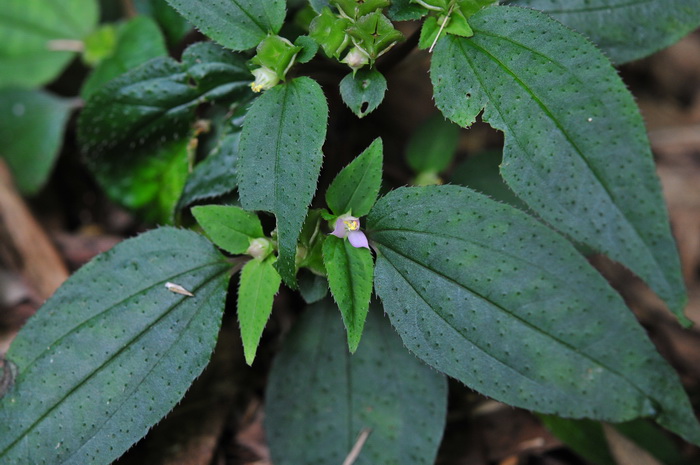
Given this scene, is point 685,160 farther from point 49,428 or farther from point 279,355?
point 49,428

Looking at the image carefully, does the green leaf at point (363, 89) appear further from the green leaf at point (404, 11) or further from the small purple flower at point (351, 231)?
the small purple flower at point (351, 231)

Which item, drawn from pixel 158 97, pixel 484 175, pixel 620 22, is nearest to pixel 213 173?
pixel 158 97

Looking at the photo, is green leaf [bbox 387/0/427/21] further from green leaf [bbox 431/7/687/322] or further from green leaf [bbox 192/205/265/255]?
green leaf [bbox 192/205/265/255]

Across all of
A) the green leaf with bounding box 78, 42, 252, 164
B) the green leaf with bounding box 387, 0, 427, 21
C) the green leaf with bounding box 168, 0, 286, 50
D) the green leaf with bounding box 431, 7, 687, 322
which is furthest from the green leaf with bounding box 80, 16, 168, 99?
the green leaf with bounding box 431, 7, 687, 322

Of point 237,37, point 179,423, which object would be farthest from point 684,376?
point 237,37

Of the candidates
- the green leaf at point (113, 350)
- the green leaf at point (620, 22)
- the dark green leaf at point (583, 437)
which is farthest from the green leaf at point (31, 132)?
the dark green leaf at point (583, 437)

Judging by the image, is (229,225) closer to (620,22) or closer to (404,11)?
(404,11)

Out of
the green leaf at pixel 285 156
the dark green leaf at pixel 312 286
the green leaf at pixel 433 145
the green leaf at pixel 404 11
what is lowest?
the green leaf at pixel 433 145
